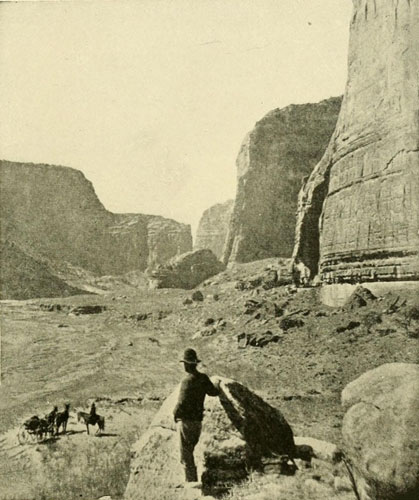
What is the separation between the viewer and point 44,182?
243 ft

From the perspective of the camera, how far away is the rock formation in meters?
69.6

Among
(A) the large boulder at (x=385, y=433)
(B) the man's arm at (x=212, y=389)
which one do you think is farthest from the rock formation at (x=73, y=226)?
(A) the large boulder at (x=385, y=433)

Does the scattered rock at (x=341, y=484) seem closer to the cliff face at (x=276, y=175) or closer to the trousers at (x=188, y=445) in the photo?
the trousers at (x=188, y=445)

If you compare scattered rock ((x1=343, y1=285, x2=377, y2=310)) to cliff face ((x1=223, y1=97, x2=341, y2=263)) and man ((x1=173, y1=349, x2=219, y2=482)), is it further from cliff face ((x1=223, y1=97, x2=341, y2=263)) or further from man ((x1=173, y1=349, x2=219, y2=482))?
cliff face ((x1=223, y1=97, x2=341, y2=263))

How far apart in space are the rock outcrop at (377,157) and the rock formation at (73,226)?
185 ft

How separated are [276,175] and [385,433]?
153ft

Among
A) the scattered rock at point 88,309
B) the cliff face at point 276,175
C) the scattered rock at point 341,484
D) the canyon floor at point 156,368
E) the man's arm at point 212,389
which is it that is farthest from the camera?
the cliff face at point 276,175

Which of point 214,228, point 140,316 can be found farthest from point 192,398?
point 214,228

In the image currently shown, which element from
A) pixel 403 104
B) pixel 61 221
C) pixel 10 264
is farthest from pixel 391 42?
pixel 61 221

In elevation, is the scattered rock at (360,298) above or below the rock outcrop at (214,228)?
below

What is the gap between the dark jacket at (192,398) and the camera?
5.59 metres

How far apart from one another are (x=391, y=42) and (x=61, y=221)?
66.9 m

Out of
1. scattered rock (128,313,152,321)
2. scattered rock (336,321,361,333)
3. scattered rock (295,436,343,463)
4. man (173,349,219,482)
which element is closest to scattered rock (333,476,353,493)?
scattered rock (295,436,343,463)

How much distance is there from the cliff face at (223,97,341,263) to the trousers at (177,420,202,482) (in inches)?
1641
